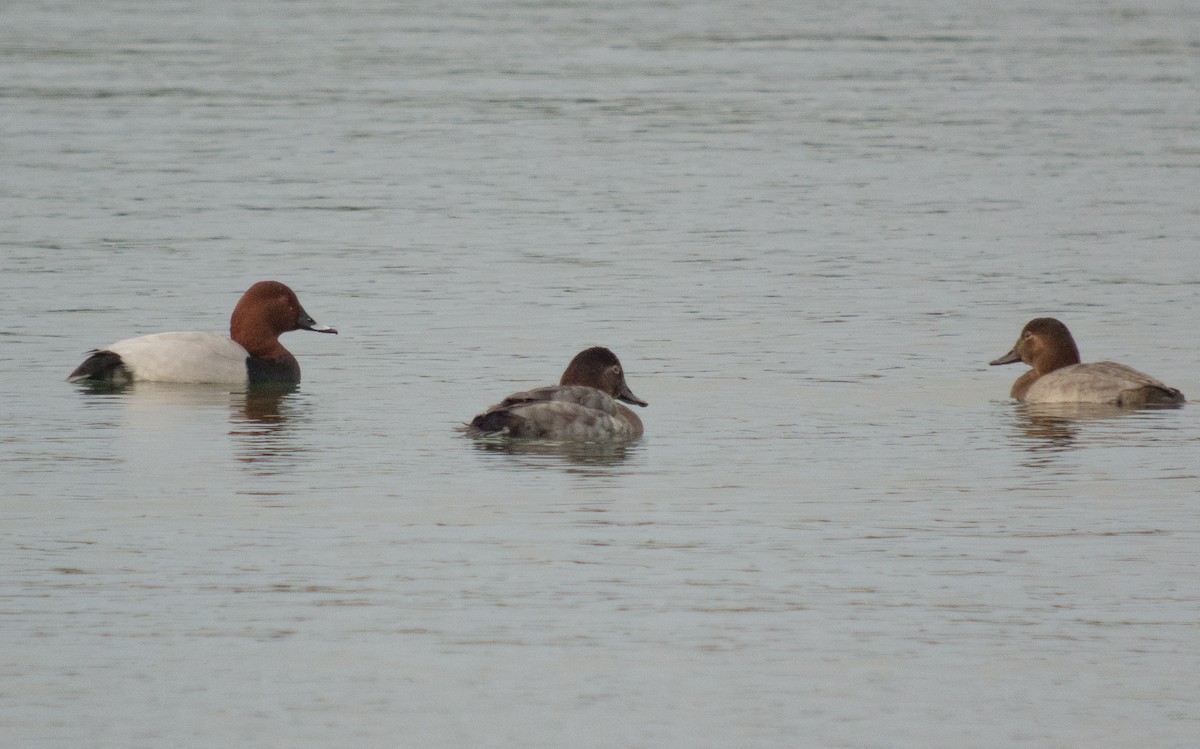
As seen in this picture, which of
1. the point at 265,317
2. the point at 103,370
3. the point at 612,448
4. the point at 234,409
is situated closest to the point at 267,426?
the point at 234,409

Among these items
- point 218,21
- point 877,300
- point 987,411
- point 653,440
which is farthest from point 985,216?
point 218,21

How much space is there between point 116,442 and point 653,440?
10.7 ft

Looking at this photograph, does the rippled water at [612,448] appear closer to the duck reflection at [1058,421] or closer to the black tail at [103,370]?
the duck reflection at [1058,421]

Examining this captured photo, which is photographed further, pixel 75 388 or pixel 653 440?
pixel 75 388

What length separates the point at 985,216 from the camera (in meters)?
25.9

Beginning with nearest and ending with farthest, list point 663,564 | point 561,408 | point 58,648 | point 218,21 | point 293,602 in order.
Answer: point 58,648
point 293,602
point 663,564
point 561,408
point 218,21

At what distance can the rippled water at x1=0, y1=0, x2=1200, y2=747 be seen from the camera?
853 cm

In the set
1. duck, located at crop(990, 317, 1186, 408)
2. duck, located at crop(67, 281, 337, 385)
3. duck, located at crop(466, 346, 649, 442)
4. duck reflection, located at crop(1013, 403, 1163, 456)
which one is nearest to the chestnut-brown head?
duck, located at crop(67, 281, 337, 385)

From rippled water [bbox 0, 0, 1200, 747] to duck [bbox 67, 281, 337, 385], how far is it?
29 centimetres

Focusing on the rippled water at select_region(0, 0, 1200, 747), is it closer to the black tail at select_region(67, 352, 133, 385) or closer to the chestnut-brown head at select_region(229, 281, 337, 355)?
the black tail at select_region(67, 352, 133, 385)

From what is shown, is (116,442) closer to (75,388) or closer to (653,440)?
(75,388)

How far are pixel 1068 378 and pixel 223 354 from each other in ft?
19.9

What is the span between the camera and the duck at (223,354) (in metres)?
16.3

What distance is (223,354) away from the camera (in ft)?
55.2
